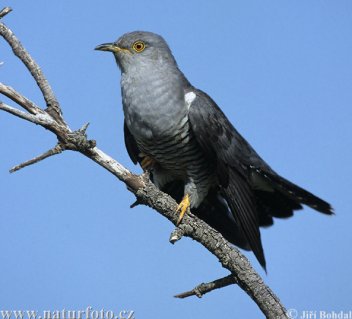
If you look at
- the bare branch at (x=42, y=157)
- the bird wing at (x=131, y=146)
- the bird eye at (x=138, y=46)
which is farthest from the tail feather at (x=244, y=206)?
the bare branch at (x=42, y=157)

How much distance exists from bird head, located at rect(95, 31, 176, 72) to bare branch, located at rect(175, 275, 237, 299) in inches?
68.4

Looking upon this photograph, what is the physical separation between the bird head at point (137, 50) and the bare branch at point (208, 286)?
174 cm

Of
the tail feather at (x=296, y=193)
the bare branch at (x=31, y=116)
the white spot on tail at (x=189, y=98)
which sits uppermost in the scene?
the white spot on tail at (x=189, y=98)

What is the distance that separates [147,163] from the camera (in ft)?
14.8

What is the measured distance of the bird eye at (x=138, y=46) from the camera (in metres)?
4.18

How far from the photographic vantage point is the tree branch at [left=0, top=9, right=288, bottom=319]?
122 inches

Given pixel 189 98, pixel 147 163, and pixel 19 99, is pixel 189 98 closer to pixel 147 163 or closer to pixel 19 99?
pixel 147 163

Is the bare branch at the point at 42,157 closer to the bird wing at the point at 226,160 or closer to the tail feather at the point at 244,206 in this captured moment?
the bird wing at the point at 226,160

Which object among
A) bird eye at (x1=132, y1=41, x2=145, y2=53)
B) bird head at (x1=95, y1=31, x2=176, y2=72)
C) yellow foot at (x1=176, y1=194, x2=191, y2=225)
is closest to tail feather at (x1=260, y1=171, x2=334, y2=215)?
yellow foot at (x1=176, y1=194, x2=191, y2=225)

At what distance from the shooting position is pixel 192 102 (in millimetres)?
4078

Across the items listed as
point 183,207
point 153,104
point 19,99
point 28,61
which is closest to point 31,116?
point 19,99

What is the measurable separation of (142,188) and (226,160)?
35.4 inches

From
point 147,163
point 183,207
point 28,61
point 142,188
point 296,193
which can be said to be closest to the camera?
point 28,61

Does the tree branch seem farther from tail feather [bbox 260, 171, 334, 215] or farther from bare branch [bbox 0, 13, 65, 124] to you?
tail feather [bbox 260, 171, 334, 215]
